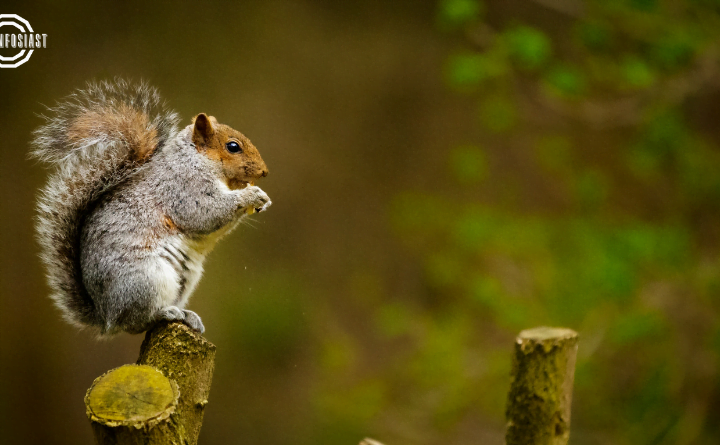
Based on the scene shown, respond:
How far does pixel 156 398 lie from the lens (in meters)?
1.01

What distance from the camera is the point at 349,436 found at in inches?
109

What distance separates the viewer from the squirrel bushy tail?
1332 mm

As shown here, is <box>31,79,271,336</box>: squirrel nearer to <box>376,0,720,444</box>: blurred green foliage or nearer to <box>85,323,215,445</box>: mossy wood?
<box>85,323,215,445</box>: mossy wood

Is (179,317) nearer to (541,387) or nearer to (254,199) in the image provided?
(254,199)

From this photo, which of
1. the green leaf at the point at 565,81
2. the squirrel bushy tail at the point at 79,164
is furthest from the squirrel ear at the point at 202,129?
the green leaf at the point at 565,81

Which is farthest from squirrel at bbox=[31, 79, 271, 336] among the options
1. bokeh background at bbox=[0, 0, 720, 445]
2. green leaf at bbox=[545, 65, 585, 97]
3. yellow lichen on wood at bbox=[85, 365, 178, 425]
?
green leaf at bbox=[545, 65, 585, 97]

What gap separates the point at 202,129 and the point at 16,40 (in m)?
0.95

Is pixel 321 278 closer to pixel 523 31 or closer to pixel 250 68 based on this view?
pixel 250 68

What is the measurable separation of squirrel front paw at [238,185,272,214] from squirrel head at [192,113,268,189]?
9cm

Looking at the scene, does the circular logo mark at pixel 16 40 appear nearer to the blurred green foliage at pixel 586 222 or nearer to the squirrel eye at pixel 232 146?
the squirrel eye at pixel 232 146

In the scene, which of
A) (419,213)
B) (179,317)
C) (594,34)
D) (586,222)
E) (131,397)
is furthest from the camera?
(419,213)

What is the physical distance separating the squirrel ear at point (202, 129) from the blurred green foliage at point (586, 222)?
1.25 m

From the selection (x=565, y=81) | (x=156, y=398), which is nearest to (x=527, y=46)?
(x=565, y=81)

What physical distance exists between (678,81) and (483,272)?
46.1 inches
